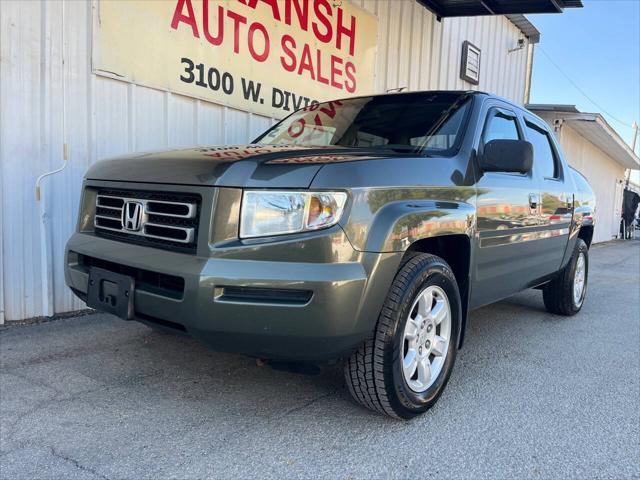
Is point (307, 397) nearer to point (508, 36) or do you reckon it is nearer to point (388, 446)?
point (388, 446)

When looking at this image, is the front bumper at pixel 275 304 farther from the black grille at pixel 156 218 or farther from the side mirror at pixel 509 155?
the side mirror at pixel 509 155

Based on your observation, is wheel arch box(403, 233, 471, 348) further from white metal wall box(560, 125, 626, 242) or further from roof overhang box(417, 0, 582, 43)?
white metal wall box(560, 125, 626, 242)

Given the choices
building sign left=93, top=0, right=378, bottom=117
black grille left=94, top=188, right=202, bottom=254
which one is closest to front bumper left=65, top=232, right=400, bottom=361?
black grille left=94, top=188, right=202, bottom=254

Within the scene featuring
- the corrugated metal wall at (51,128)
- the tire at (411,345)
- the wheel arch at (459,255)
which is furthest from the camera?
the corrugated metal wall at (51,128)

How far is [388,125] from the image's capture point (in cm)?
337

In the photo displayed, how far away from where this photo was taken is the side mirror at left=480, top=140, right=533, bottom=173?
9.73ft

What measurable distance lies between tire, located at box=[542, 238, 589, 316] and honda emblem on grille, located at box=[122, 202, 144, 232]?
4.14 metres

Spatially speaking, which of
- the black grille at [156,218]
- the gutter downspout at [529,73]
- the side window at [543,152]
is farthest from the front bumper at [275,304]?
the gutter downspout at [529,73]

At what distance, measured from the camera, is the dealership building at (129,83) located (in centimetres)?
403

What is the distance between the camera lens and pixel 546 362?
12.4 ft

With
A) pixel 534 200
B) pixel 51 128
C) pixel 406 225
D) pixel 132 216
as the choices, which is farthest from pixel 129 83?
pixel 534 200

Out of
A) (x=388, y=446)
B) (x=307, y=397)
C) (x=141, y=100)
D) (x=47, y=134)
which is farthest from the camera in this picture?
(x=141, y=100)

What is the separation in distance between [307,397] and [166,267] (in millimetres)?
1174

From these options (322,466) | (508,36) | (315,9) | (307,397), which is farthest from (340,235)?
(508,36)
